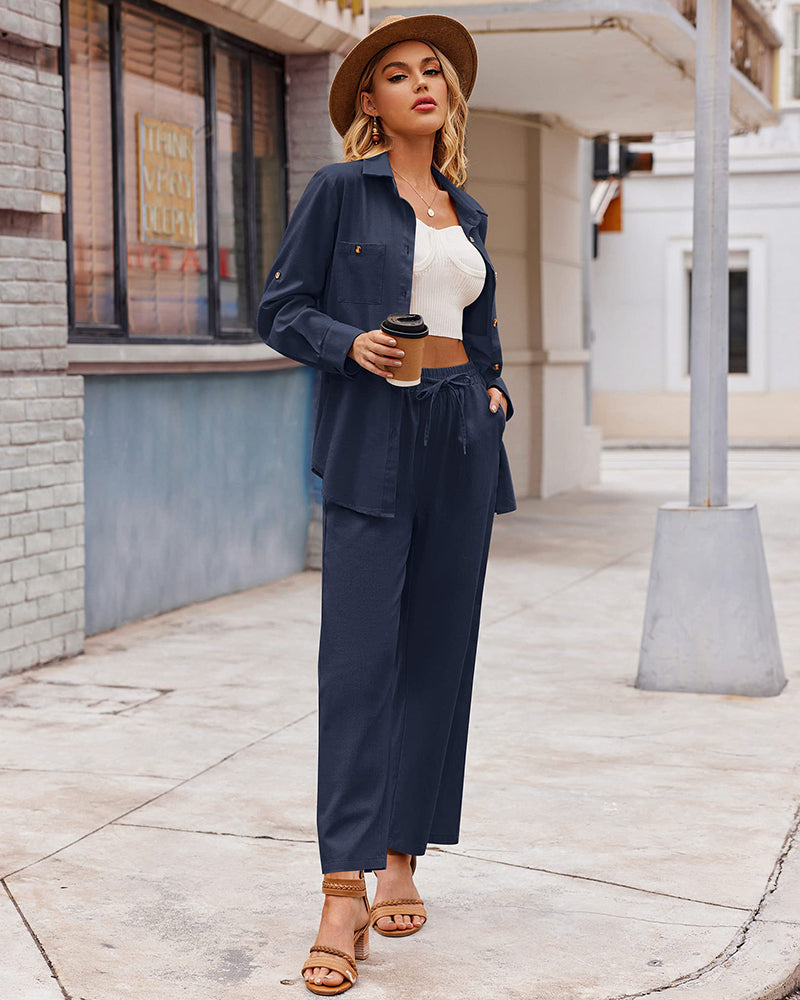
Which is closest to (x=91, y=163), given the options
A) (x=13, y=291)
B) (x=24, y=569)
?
(x=13, y=291)

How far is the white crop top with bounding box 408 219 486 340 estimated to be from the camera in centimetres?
341

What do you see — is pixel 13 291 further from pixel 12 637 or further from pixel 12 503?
pixel 12 637

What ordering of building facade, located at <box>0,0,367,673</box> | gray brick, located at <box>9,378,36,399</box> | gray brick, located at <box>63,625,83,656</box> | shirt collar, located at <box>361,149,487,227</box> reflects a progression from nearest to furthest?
shirt collar, located at <box>361,149,487,227</box>
gray brick, located at <box>9,378,36,399</box>
building facade, located at <box>0,0,367,673</box>
gray brick, located at <box>63,625,83,656</box>

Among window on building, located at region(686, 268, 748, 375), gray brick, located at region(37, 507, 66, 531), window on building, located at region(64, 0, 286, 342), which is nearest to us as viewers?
gray brick, located at region(37, 507, 66, 531)

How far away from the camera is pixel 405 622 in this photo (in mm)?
3537

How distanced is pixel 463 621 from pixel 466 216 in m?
0.94

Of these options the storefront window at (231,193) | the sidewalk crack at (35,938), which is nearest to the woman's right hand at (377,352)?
the sidewalk crack at (35,938)

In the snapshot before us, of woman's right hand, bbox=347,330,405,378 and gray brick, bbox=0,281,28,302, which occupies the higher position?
gray brick, bbox=0,281,28,302

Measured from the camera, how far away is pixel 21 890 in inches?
153

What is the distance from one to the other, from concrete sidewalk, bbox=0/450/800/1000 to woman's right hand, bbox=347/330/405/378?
133 cm

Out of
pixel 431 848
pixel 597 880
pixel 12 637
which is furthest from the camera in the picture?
pixel 12 637

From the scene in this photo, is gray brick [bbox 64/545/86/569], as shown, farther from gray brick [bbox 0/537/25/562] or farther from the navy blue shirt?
the navy blue shirt

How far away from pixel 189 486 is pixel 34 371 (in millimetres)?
1840

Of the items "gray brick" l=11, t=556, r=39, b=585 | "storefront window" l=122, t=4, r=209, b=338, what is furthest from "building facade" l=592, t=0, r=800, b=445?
"gray brick" l=11, t=556, r=39, b=585
